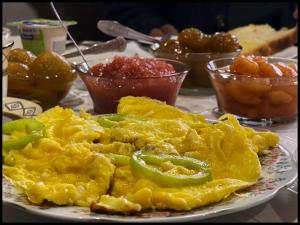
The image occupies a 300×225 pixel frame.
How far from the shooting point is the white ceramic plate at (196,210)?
911 millimetres

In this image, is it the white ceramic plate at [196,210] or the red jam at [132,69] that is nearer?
the white ceramic plate at [196,210]

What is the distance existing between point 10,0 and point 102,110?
8.27ft

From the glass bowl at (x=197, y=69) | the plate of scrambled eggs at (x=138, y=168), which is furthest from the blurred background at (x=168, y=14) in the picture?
the plate of scrambled eggs at (x=138, y=168)

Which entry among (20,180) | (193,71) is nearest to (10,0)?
(193,71)

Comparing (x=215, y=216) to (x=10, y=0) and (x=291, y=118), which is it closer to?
(x=291, y=118)

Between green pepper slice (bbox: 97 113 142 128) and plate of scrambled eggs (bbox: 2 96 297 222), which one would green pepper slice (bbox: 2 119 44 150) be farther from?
green pepper slice (bbox: 97 113 142 128)

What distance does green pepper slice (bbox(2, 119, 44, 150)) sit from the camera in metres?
1.11

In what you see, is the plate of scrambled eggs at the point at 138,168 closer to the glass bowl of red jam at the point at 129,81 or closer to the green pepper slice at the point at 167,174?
the green pepper slice at the point at 167,174

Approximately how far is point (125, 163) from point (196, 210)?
163mm

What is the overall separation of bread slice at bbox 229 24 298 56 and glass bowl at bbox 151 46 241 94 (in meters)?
0.49

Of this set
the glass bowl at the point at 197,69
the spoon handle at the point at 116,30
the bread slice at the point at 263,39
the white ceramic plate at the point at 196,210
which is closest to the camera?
the white ceramic plate at the point at 196,210

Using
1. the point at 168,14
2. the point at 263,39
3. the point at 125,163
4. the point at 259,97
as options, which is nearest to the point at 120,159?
the point at 125,163

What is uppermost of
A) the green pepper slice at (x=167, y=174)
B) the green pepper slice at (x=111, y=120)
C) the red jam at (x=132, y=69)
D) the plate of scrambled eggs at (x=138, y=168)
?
the green pepper slice at (x=167, y=174)

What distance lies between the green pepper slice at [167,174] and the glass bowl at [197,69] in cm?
94
